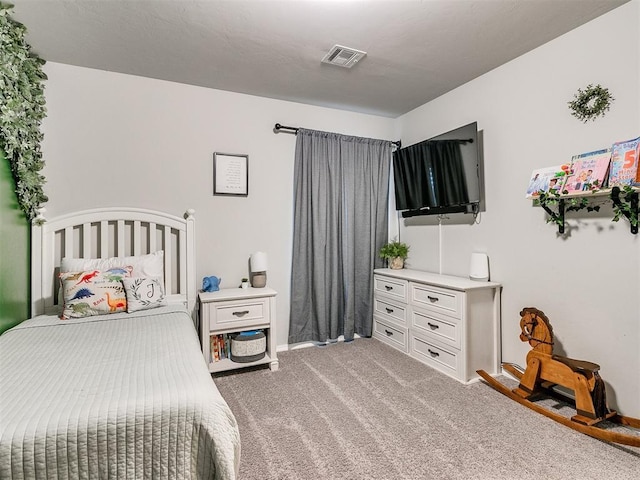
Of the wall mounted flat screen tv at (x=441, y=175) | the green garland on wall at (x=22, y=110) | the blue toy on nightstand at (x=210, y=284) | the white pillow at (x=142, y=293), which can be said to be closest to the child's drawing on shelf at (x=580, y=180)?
the wall mounted flat screen tv at (x=441, y=175)

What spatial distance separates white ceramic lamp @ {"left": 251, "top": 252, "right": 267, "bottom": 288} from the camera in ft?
10.2

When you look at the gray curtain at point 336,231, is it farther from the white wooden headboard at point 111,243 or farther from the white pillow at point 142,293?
the white pillow at point 142,293

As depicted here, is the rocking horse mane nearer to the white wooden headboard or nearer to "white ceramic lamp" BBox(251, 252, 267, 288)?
"white ceramic lamp" BBox(251, 252, 267, 288)

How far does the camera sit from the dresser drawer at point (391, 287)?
10.6 ft

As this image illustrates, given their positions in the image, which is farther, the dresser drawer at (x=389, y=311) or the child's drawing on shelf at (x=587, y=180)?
the dresser drawer at (x=389, y=311)

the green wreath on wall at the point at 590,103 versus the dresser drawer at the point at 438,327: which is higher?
the green wreath on wall at the point at 590,103

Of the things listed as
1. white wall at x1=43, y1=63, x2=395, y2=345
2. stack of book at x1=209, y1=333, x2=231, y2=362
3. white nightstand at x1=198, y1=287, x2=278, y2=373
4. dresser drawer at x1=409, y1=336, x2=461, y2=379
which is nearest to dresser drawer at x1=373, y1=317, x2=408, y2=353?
dresser drawer at x1=409, y1=336, x2=461, y2=379

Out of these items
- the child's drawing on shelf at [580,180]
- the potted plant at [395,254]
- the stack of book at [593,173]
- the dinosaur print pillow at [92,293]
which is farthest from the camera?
the potted plant at [395,254]

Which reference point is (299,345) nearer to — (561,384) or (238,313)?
(238,313)

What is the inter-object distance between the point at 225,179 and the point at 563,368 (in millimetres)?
2962

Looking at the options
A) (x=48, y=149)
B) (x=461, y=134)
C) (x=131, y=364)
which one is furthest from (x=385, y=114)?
(x=131, y=364)

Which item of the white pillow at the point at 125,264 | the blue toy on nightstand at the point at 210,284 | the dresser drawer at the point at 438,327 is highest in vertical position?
the white pillow at the point at 125,264

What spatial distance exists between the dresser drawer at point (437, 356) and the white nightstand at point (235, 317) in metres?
1.28

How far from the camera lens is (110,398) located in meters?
1.17
